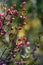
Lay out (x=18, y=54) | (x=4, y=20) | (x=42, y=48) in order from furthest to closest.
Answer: (x=18, y=54)
(x=4, y=20)
(x=42, y=48)

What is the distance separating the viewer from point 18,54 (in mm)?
2320

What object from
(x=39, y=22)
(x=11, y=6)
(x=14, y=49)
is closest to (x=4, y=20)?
(x=11, y=6)

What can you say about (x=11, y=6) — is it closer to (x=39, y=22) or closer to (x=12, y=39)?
(x=12, y=39)

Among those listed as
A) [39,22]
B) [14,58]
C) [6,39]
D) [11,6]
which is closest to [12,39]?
[6,39]

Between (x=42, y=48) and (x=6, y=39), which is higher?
(x=42, y=48)

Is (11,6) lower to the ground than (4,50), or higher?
higher

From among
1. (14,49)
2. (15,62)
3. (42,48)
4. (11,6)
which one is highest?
(42,48)

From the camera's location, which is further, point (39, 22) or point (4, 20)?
point (4, 20)

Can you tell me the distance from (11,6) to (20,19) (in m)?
0.19

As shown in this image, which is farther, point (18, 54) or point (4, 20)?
point (18, 54)

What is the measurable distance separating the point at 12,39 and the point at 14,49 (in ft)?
0.43

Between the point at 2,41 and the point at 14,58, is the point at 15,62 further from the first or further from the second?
the point at 2,41

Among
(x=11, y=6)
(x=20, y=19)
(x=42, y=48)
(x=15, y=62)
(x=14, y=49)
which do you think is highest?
(x=42, y=48)

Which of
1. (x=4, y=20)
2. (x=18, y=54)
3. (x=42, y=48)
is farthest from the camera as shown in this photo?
(x=18, y=54)
